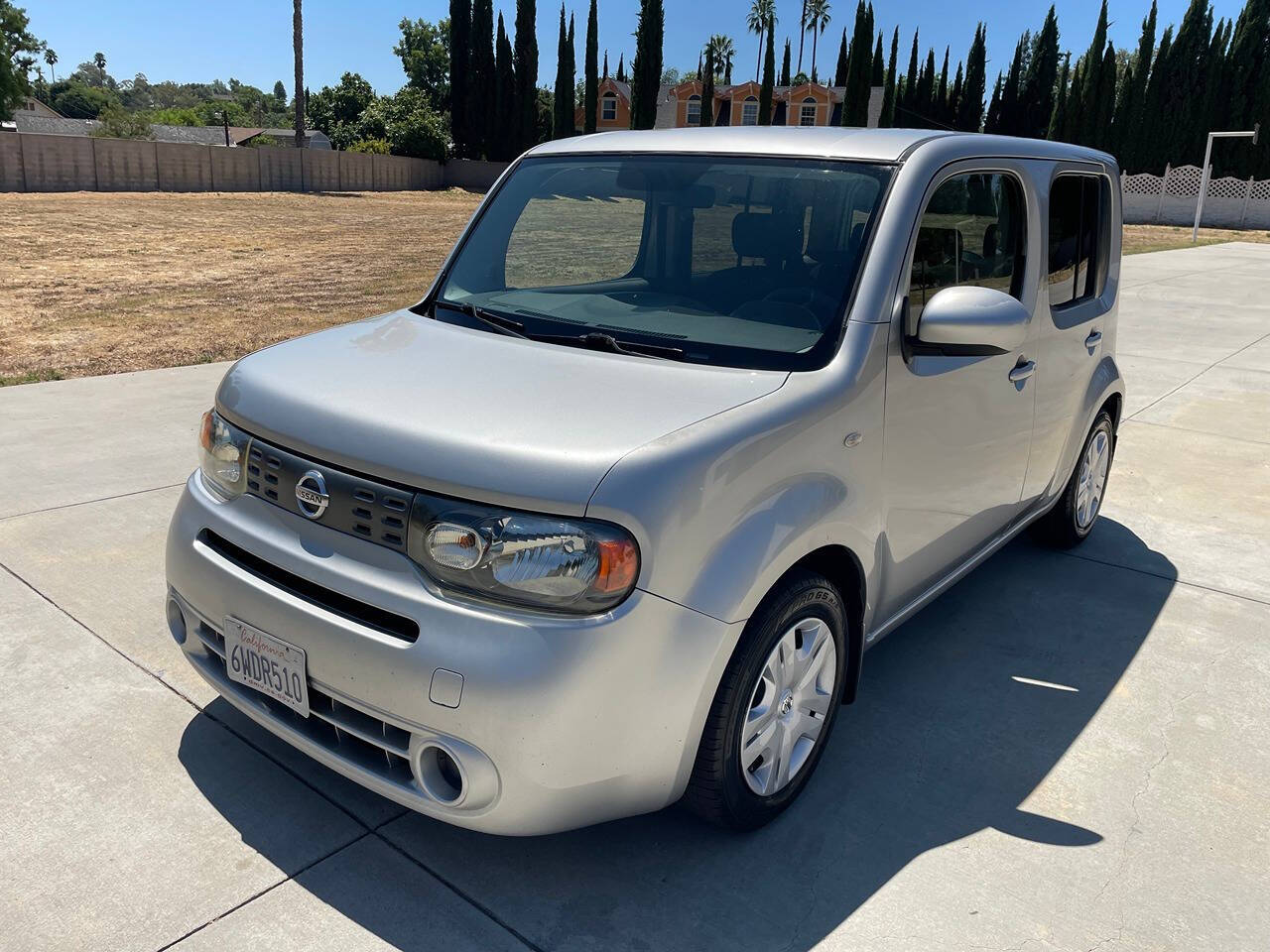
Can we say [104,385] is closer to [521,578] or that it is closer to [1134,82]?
[521,578]

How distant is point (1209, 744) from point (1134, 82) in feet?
171

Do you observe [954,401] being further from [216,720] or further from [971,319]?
[216,720]

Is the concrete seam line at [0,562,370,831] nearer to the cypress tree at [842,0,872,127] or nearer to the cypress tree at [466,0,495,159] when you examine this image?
the cypress tree at [466,0,495,159]

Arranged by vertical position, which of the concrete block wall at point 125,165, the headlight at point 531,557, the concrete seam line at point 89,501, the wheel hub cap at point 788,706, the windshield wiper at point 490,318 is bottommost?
the concrete seam line at point 89,501

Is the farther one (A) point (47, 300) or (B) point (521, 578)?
(A) point (47, 300)

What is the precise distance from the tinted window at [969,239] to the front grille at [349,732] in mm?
1836

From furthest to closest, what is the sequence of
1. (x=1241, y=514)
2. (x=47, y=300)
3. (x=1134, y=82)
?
(x=1134, y=82) → (x=47, y=300) → (x=1241, y=514)

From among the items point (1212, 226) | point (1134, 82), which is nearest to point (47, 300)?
point (1212, 226)

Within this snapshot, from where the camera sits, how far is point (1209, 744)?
10.8 feet

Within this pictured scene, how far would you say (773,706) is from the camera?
267 cm

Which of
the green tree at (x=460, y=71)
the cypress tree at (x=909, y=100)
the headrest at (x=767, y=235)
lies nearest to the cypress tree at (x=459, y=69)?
the green tree at (x=460, y=71)

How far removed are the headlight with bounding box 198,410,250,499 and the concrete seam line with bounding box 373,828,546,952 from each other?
3.23 ft

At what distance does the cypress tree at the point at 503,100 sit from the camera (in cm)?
5428

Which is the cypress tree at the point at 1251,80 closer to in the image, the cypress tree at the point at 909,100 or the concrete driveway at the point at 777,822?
the cypress tree at the point at 909,100
